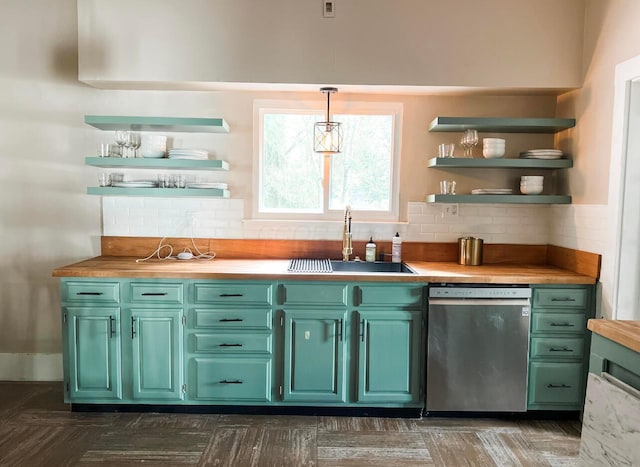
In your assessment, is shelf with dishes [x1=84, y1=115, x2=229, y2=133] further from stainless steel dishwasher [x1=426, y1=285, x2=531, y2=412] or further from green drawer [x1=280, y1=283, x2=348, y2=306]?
stainless steel dishwasher [x1=426, y1=285, x2=531, y2=412]

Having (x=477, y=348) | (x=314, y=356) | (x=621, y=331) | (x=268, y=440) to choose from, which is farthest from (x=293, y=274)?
(x=621, y=331)

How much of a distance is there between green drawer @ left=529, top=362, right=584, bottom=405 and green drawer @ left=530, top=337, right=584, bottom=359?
2.5 inches

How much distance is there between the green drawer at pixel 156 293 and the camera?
2.83m

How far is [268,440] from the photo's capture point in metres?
2.63

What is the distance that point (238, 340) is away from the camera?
9.41ft

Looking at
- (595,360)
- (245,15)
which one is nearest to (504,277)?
(595,360)

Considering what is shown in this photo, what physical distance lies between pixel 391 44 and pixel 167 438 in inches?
109

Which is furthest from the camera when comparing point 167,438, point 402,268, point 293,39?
point 402,268

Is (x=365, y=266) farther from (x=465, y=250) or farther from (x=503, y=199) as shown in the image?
(x=503, y=199)

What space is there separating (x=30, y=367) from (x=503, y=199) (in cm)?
357

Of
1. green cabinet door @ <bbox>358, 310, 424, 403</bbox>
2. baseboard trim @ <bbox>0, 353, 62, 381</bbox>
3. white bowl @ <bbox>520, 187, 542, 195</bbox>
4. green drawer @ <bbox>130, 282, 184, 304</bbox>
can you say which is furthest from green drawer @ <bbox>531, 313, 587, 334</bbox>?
baseboard trim @ <bbox>0, 353, 62, 381</bbox>

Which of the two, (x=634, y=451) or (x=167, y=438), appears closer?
(x=634, y=451)

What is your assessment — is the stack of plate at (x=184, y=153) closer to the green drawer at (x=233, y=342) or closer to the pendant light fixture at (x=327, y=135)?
the pendant light fixture at (x=327, y=135)

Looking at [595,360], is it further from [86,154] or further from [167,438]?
[86,154]
